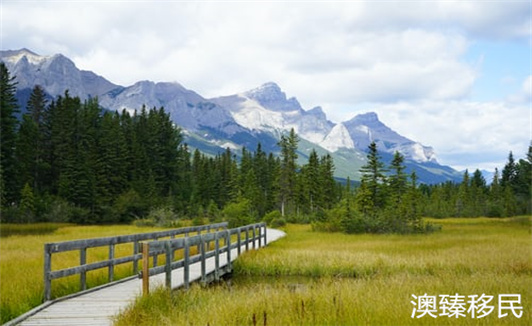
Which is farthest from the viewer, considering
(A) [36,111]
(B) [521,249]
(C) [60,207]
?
(A) [36,111]

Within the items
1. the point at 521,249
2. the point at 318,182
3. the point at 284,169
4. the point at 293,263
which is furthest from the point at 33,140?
the point at 521,249

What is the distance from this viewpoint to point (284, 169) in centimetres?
8181

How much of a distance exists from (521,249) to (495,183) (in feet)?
263

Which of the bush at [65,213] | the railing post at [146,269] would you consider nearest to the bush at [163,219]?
the bush at [65,213]

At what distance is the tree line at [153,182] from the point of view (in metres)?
45.9

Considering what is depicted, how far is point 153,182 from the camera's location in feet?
232

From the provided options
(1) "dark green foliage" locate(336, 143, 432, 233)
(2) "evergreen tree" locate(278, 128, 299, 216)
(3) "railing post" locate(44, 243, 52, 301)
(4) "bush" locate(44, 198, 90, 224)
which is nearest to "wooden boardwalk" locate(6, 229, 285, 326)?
(3) "railing post" locate(44, 243, 52, 301)

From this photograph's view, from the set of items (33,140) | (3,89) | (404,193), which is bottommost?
(404,193)

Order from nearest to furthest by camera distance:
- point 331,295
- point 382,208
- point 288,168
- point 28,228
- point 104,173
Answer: point 331,295 → point 28,228 → point 382,208 → point 104,173 → point 288,168

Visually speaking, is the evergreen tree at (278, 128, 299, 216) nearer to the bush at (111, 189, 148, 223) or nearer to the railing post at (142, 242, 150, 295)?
the bush at (111, 189, 148, 223)

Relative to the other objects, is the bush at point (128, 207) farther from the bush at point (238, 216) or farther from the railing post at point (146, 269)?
the railing post at point (146, 269)

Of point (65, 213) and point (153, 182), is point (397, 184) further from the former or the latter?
point (153, 182)

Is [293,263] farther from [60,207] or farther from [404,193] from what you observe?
[60,207]

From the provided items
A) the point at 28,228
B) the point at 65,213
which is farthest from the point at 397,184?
the point at 65,213
